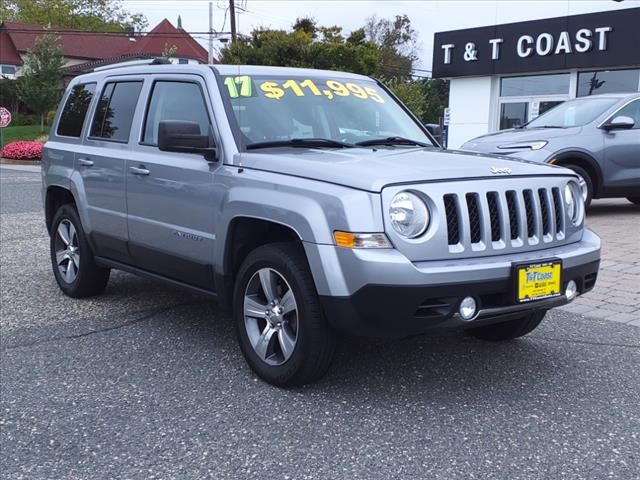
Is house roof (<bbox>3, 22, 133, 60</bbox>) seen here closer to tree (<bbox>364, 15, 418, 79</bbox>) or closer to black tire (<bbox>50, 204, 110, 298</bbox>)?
tree (<bbox>364, 15, 418, 79</bbox>)

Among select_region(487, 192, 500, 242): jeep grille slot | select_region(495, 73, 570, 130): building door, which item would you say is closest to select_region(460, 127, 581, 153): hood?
select_region(487, 192, 500, 242): jeep grille slot

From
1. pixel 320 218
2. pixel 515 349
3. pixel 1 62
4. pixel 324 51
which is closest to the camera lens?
pixel 320 218

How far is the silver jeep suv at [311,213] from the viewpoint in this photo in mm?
3383

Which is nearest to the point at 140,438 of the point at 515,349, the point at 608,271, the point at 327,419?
the point at 327,419

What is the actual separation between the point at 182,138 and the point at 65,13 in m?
78.4

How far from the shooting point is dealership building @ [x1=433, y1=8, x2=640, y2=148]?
18.5m

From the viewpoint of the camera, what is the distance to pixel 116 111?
537cm

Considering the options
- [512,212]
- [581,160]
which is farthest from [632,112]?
[512,212]

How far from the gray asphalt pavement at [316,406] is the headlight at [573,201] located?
92 centimetres

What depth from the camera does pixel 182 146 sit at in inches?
163

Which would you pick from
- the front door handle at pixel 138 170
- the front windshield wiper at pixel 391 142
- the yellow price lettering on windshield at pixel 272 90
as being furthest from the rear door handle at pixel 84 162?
the front windshield wiper at pixel 391 142

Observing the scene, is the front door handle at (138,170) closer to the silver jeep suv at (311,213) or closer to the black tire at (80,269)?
the silver jeep suv at (311,213)

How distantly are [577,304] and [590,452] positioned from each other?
2.84 m

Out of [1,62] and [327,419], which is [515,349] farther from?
[1,62]
